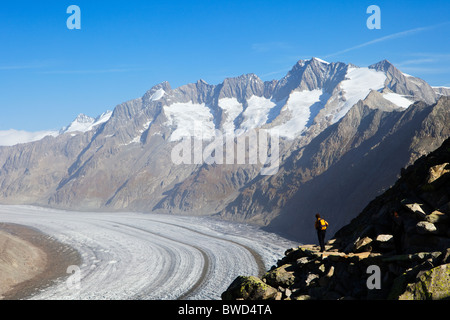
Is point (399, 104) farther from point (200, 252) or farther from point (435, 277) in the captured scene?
point (435, 277)

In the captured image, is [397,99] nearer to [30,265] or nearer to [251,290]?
[30,265]

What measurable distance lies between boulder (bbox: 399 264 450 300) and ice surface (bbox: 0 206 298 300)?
3486 cm

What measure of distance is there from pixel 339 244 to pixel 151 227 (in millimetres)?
92617

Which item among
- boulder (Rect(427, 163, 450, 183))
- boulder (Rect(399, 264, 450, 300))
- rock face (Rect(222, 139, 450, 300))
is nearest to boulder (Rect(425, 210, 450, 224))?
rock face (Rect(222, 139, 450, 300))

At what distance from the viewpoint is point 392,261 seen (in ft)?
43.0

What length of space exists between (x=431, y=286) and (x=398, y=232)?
5003 millimetres

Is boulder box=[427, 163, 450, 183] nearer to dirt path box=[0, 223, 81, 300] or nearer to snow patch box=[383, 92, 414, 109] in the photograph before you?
dirt path box=[0, 223, 81, 300]

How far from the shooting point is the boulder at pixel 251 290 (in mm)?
16095

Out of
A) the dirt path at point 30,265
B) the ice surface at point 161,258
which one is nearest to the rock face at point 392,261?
the ice surface at point 161,258

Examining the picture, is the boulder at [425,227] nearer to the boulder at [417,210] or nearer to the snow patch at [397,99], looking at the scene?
the boulder at [417,210]

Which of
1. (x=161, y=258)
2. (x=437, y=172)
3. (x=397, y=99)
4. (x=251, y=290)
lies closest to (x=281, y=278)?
(x=251, y=290)

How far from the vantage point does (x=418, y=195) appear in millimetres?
17422

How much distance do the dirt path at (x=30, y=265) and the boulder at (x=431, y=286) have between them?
50.8 metres
